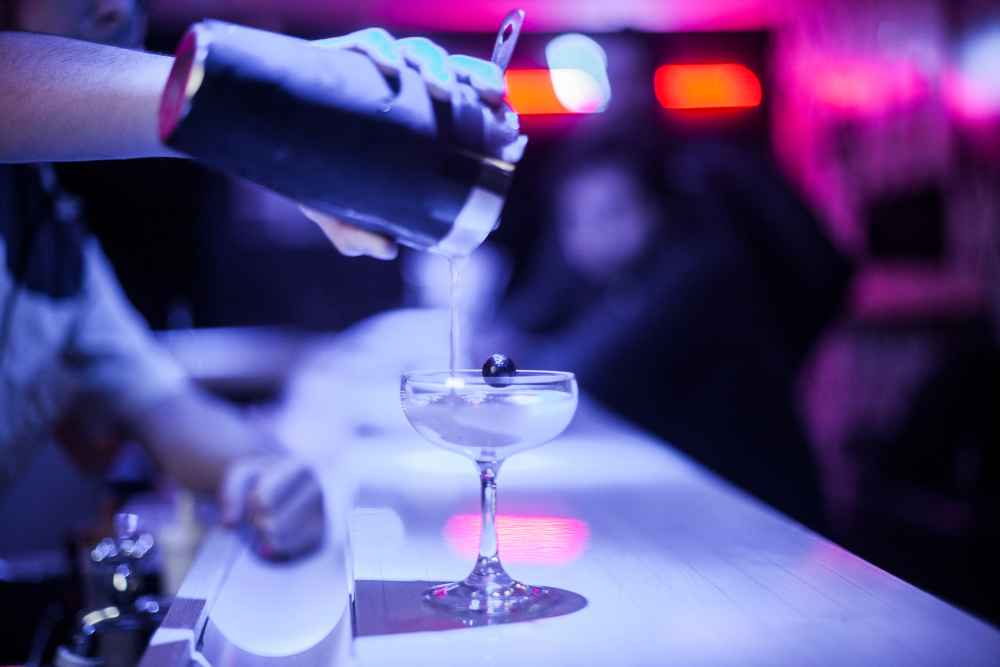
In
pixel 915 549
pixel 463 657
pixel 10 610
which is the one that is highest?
pixel 463 657

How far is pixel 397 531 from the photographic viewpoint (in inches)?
51.0

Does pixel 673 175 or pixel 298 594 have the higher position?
pixel 673 175

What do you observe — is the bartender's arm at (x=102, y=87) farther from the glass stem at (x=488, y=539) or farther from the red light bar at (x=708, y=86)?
the red light bar at (x=708, y=86)

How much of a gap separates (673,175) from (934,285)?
269 centimetres

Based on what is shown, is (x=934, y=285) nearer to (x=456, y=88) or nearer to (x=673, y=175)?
(x=673, y=175)

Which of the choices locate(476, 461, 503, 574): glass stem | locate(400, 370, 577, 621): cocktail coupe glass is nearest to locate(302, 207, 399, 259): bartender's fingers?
locate(400, 370, 577, 621): cocktail coupe glass

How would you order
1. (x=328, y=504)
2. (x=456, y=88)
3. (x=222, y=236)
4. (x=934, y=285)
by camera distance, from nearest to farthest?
1. (x=456, y=88)
2. (x=328, y=504)
3. (x=934, y=285)
4. (x=222, y=236)

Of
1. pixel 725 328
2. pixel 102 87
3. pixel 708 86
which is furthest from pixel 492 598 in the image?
pixel 708 86

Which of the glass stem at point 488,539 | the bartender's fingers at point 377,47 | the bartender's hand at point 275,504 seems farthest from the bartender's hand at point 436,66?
the bartender's hand at point 275,504

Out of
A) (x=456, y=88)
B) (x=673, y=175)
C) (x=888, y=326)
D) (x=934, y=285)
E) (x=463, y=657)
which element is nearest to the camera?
(x=463, y=657)

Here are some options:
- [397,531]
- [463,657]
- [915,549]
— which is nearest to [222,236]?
[915,549]

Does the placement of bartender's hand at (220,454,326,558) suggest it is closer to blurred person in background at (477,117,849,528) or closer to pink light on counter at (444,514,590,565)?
pink light on counter at (444,514,590,565)

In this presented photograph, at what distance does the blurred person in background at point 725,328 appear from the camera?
2.67 meters

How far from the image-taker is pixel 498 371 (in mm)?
1009
